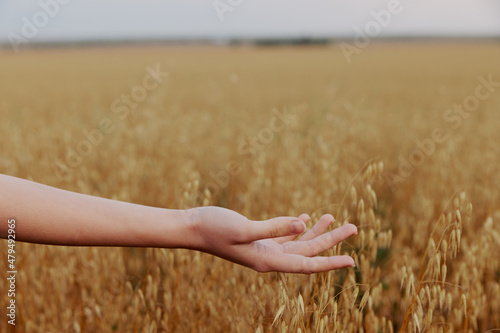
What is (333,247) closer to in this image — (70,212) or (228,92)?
(70,212)

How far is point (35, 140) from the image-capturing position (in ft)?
15.0

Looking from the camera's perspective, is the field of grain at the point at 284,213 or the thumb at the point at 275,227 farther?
the field of grain at the point at 284,213

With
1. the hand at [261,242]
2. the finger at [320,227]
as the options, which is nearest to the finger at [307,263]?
the hand at [261,242]

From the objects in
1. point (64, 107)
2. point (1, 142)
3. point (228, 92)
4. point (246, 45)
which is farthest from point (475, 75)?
point (246, 45)

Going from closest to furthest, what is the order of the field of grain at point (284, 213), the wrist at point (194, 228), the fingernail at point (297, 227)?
the fingernail at point (297, 227), the wrist at point (194, 228), the field of grain at point (284, 213)

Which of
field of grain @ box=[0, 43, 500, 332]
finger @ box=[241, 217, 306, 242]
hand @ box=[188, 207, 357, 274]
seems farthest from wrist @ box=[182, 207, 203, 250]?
field of grain @ box=[0, 43, 500, 332]

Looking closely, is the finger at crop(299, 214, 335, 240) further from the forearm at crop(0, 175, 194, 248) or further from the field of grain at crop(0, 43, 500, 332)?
the forearm at crop(0, 175, 194, 248)

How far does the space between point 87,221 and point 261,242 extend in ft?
1.35

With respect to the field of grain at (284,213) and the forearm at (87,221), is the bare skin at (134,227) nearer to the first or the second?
the forearm at (87,221)

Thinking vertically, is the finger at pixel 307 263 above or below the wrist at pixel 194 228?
below

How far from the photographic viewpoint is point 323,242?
1185 mm

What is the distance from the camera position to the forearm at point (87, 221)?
3.79 ft

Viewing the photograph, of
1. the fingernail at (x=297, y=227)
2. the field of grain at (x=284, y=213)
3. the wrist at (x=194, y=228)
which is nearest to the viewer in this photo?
the fingernail at (x=297, y=227)

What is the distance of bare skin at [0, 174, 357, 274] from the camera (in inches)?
44.8
